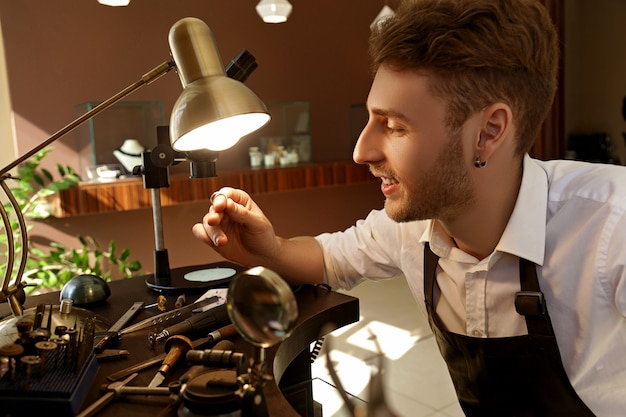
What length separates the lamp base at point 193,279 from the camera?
4.83 feet

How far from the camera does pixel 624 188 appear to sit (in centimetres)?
117

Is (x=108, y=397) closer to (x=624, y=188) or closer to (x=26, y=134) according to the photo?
(x=624, y=188)

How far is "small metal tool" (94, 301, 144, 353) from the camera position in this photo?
110 centimetres

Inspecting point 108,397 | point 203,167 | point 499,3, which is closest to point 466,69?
point 499,3

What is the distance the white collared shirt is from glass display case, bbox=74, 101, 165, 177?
8.93 ft

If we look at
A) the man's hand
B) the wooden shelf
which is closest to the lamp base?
the man's hand

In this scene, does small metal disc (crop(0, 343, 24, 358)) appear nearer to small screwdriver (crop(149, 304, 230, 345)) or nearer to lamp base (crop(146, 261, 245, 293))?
small screwdriver (crop(149, 304, 230, 345))

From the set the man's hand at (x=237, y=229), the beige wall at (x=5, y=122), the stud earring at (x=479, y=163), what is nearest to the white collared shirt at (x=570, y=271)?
the stud earring at (x=479, y=163)

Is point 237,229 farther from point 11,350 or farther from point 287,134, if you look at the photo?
point 287,134

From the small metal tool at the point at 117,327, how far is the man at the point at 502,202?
227mm

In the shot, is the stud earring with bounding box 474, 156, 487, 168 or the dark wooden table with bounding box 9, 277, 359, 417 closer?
the dark wooden table with bounding box 9, 277, 359, 417

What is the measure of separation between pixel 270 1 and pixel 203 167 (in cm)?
250

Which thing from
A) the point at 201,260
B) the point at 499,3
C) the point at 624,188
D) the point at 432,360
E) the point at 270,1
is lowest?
the point at 432,360

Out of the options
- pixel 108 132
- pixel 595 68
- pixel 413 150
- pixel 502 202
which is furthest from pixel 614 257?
pixel 595 68
